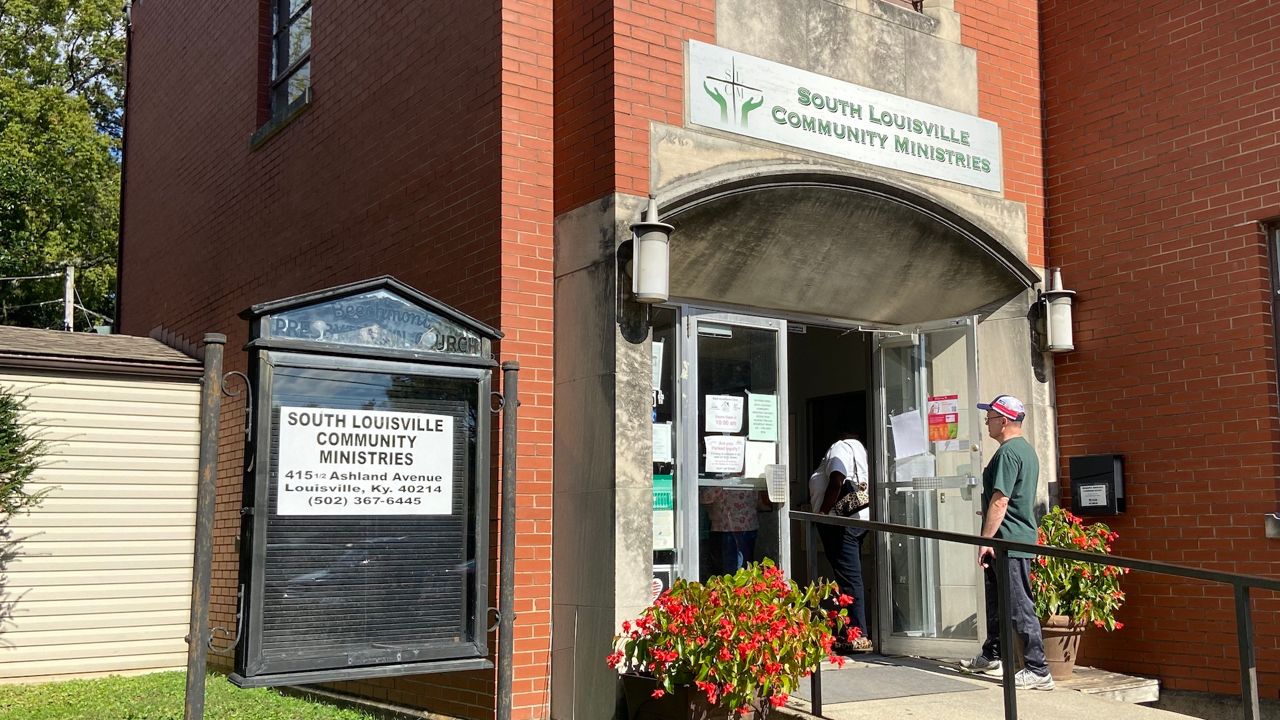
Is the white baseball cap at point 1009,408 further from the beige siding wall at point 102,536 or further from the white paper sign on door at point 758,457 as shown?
the beige siding wall at point 102,536

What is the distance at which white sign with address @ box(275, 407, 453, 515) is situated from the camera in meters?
5.16

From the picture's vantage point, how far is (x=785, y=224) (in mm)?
8117

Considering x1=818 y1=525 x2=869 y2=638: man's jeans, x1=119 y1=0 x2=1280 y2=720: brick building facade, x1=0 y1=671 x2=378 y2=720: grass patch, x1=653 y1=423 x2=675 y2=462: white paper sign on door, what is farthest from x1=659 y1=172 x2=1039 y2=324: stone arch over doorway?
x1=0 y1=671 x2=378 y2=720: grass patch

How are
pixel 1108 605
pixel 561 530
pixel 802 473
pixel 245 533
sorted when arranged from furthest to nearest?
pixel 802 473, pixel 1108 605, pixel 561 530, pixel 245 533

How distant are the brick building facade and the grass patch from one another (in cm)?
74

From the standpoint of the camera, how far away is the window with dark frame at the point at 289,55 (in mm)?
11039

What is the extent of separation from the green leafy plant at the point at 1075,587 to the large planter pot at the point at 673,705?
2.80 meters

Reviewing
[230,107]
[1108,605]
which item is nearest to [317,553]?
[1108,605]

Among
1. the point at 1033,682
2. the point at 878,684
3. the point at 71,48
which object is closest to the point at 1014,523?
the point at 1033,682

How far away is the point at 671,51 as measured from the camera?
25.0 feet

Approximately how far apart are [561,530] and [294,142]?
17.4 ft

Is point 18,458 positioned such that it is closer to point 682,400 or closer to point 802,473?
point 682,400

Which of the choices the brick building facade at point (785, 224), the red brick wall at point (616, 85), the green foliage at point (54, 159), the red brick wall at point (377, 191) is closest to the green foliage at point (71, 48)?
the green foliage at point (54, 159)

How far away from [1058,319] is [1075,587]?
6.74 ft
